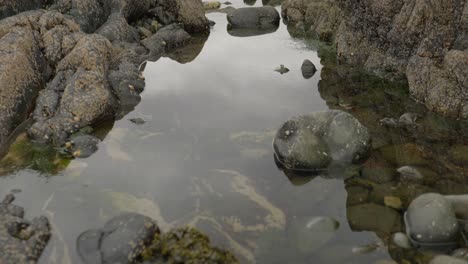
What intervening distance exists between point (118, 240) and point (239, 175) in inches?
222

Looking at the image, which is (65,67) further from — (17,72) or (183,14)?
(183,14)

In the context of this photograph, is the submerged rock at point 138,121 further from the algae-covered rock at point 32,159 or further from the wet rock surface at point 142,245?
the wet rock surface at point 142,245

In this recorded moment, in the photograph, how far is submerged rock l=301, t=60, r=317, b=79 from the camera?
85.0ft

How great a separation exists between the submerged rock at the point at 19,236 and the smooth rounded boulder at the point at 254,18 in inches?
980

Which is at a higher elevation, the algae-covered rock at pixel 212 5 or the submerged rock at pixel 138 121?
the submerged rock at pixel 138 121

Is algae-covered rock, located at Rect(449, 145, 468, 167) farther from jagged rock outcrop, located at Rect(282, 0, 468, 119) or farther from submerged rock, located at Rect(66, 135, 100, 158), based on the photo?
submerged rock, located at Rect(66, 135, 100, 158)

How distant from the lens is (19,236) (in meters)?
13.4

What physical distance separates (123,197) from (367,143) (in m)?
9.25

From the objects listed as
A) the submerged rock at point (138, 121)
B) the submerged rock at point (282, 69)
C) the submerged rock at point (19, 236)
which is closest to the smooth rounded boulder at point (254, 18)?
the submerged rock at point (282, 69)

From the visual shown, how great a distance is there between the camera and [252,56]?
29062 millimetres

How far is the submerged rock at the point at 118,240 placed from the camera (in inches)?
491

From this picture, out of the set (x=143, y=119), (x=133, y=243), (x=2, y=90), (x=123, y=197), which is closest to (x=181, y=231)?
(x=133, y=243)

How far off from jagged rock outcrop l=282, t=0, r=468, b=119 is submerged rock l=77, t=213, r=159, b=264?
14.7 m

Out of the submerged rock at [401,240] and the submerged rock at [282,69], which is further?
the submerged rock at [282,69]
